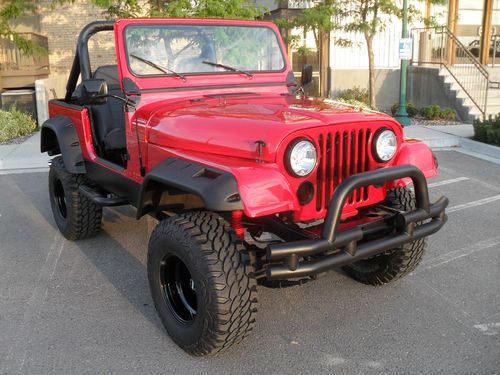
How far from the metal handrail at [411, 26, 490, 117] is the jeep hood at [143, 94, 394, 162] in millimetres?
9100

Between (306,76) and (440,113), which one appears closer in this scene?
(306,76)

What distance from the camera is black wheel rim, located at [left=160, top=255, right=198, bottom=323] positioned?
3.09 m

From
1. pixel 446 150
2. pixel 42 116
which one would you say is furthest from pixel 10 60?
pixel 446 150

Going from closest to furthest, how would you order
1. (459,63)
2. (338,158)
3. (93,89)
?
(338,158), (93,89), (459,63)

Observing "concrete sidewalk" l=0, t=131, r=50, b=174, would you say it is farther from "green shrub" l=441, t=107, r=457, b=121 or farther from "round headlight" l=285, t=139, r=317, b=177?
"green shrub" l=441, t=107, r=457, b=121

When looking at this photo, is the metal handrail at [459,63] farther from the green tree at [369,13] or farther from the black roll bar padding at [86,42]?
the black roll bar padding at [86,42]

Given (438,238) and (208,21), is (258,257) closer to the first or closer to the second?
(208,21)

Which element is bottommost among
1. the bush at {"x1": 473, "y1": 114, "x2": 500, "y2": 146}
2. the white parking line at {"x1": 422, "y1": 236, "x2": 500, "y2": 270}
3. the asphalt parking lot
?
the asphalt parking lot

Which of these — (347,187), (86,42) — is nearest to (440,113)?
(86,42)

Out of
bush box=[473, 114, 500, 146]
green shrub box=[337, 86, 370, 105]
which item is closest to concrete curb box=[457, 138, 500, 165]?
bush box=[473, 114, 500, 146]

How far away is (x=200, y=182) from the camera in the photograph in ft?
8.91

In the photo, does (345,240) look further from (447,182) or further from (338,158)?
(447,182)

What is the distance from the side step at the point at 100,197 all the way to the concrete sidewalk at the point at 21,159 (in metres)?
4.00

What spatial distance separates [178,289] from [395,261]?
1.48m
